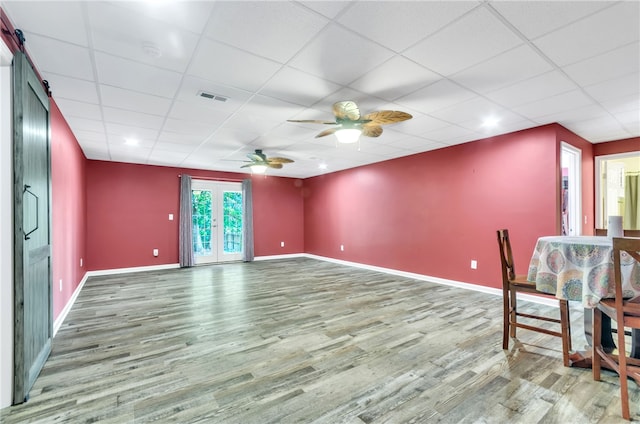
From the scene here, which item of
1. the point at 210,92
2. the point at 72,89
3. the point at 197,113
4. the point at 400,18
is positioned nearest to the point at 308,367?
the point at 400,18

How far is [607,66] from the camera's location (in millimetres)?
2387

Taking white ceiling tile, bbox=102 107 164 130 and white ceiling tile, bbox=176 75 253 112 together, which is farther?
white ceiling tile, bbox=102 107 164 130

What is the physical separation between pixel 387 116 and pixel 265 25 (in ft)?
4.72

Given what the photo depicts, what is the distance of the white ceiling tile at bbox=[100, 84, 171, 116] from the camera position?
2.77 m

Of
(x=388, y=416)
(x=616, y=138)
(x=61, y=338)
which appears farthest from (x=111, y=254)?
(x=616, y=138)

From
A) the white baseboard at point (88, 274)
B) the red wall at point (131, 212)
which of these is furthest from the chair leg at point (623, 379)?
the red wall at point (131, 212)

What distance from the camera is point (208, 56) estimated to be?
7.23 ft

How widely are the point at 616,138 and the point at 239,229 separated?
25.9 ft

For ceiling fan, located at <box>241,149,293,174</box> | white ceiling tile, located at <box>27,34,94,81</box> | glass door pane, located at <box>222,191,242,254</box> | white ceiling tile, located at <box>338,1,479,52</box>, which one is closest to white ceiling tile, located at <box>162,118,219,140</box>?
ceiling fan, located at <box>241,149,293,174</box>

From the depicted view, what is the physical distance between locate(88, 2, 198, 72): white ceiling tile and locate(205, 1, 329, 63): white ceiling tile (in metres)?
0.26

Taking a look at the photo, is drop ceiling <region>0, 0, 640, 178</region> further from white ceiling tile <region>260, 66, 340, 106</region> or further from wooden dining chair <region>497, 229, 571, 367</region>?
wooden dining chair <region>497, 229, 571, 367</region>

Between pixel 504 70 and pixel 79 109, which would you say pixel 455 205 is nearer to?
pixel 504 70

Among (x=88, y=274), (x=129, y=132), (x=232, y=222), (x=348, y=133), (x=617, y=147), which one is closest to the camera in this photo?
(x=348, y=133)

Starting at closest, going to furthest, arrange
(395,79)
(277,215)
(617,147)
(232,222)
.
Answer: (395,79)
(617,147)
(232,222)
(277,215)
